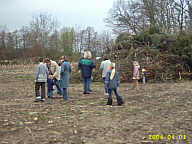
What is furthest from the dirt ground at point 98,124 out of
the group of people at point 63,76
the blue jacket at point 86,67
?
the blue jacket at point 86,67

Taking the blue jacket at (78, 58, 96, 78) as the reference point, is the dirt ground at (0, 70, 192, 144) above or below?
below

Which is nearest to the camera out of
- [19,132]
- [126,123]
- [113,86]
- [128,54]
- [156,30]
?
[19,132]

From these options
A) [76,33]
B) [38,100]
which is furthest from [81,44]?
[38,100]

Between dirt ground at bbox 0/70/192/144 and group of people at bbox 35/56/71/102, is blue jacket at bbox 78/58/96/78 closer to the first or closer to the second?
group of people at bbox 35/56/71/102

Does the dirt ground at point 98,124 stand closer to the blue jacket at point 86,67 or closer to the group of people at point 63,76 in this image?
the group of people at point 63,76

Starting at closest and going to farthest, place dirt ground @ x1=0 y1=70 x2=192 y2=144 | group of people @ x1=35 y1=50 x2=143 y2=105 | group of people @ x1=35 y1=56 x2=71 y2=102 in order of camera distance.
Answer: dirt ground @ x1=0 y1=70 x2=192 y2=144 → group of people @ x1=35 y1=50 x2=143 y2=105 → group of people @ x1=35 y1=56 x2=71 y2=102

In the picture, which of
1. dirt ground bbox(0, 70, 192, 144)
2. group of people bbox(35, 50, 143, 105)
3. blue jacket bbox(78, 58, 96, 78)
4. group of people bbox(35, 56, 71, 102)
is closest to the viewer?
dirt ground bbox(0, 70, 192, 144)

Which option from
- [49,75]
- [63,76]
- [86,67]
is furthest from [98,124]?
[86,67]

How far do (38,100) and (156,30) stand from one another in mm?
13792

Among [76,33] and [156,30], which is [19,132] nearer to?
[156,30]

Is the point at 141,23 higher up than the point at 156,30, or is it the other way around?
the point at 141,23

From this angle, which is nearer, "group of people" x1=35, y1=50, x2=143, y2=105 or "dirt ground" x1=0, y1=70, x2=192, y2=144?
"dirt ground" x1=0, y1=70, x2=192, y2=144

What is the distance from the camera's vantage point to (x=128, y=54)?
16719mm

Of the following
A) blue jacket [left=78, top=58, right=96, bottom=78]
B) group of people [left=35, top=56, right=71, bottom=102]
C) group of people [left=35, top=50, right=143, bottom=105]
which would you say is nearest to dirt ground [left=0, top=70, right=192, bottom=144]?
group of people [left=35, top=50, right=143, bottom=105]
